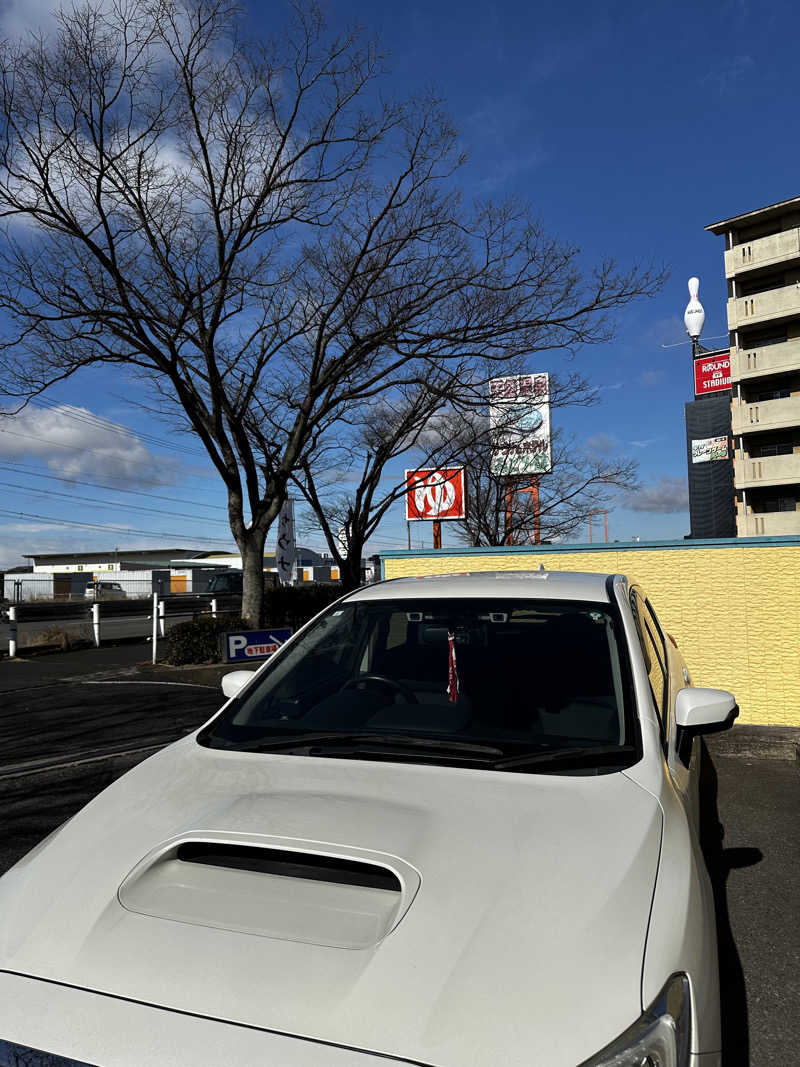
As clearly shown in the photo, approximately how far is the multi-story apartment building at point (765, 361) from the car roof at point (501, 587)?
42.8 meters

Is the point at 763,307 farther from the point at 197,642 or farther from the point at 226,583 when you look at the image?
the point at 197,642

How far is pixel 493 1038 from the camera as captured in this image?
129cm

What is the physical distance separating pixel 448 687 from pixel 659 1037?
1591 millimetres

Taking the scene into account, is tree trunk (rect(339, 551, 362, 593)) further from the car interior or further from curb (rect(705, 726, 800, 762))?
the car interior

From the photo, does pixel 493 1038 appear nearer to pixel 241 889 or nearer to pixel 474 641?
pixel 241 889

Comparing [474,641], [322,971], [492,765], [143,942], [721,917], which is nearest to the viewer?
A: [322,971]

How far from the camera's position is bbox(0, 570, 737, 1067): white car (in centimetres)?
133

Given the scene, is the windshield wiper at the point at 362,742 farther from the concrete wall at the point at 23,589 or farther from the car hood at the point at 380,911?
the concrete wall at the point at 23,589

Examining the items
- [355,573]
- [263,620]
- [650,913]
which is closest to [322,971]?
[650,913]

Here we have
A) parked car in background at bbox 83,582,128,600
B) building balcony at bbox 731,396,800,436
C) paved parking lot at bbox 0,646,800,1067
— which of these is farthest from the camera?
parked car in background at bbox 83,582,128,600

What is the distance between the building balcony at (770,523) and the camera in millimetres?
43156

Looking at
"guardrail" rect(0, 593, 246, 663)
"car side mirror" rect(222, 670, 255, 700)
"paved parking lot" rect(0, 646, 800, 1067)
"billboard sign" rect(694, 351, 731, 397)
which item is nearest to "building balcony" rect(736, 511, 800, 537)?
"billboard sign" rect(694, 351, 731, 397)

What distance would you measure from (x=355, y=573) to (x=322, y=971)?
53.6 ft

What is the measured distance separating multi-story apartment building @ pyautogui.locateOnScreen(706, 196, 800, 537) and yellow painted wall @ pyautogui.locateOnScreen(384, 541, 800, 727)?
36.7m
